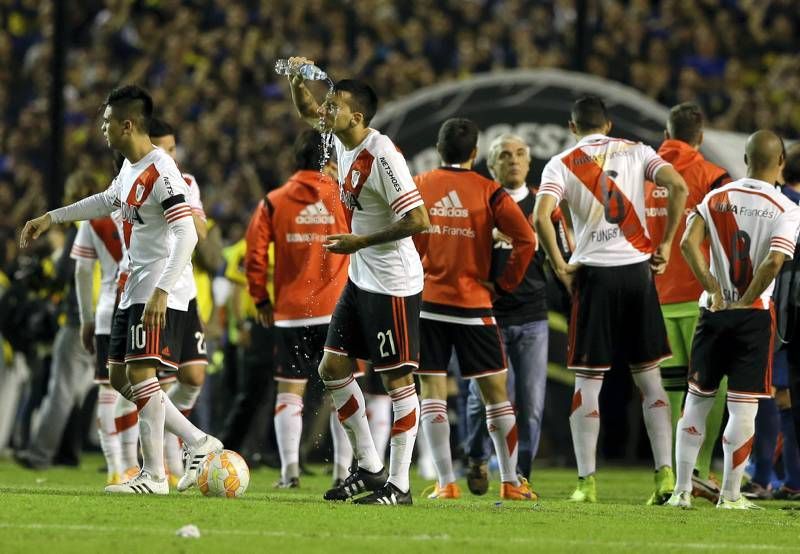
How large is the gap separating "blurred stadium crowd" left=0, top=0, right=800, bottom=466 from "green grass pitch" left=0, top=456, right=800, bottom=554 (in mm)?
9081

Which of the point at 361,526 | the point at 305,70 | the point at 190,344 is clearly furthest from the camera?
the point at 190,344

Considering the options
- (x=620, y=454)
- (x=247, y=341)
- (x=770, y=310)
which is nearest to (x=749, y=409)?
(x=770, y=310)

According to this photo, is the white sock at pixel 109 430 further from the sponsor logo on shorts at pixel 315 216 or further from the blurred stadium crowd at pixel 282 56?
the blurred stadium crowd at pixel 282 56

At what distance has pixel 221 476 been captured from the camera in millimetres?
8586

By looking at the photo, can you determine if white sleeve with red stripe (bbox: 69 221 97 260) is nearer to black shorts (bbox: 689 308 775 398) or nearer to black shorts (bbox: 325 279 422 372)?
black shorts (bbox: 325 279 422 372)

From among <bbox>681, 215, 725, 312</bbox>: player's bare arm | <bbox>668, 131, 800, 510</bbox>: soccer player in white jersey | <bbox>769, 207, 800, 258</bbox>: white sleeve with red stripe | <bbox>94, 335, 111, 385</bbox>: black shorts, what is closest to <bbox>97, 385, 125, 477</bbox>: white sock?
<bbox>94, 335, 111, 385</bbox>: black shorts

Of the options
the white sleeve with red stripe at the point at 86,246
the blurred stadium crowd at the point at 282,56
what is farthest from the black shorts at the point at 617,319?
the blurred stadium crowd at the point at 282,56

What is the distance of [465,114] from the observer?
47.6 feet

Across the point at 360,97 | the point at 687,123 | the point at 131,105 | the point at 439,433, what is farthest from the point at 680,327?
the point at 131,105

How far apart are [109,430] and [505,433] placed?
9.92ft

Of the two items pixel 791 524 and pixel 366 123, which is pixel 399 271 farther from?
pixel 791 524

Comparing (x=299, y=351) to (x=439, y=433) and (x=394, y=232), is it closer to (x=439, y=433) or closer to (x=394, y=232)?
(x=439, y=433)

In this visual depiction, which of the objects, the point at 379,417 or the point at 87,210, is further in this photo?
the point at 379,417

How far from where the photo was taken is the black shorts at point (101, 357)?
34.3ft
